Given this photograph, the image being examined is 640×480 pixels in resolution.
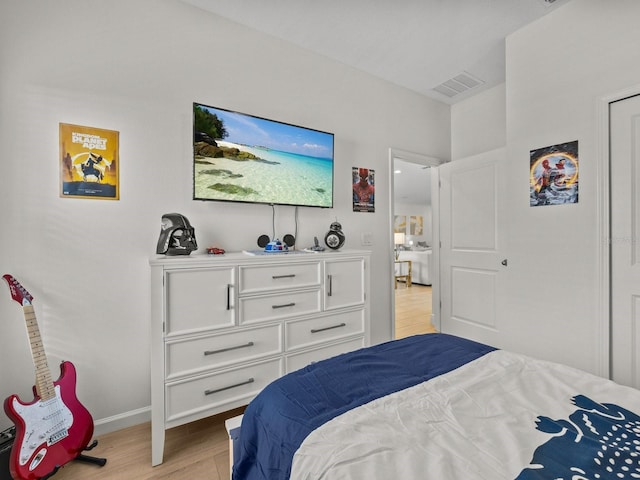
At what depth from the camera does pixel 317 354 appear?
2.08m

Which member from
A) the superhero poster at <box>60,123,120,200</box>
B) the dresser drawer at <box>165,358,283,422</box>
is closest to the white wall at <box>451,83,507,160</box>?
the dresser drawer at <box>165,358,283,422</box>

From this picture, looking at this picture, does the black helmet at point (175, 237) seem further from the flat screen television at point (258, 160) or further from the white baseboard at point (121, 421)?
the white baseboard at point (121, 421)

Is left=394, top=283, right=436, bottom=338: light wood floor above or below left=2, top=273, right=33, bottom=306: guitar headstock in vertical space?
below

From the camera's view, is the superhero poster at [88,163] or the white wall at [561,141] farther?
the white wall at [561,141]

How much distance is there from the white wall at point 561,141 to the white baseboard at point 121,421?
2841 millimetres

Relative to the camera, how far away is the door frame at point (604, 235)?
1957 millimetres

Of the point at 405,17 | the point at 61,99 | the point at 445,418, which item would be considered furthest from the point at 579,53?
the point at 61,99

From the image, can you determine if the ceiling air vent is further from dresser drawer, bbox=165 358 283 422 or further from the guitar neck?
the guitar neck

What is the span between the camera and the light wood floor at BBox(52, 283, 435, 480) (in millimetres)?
1502

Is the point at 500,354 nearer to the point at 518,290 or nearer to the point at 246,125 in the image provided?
the point at 518,290

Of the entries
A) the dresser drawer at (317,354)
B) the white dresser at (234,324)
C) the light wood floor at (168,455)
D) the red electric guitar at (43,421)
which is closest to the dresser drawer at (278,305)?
the white dresser at (234,324)

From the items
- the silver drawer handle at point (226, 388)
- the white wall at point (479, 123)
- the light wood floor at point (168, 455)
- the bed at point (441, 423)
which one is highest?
the white wall at point (479, 123)

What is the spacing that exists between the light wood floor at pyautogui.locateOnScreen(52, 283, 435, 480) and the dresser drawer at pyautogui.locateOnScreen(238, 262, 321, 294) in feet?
2.99

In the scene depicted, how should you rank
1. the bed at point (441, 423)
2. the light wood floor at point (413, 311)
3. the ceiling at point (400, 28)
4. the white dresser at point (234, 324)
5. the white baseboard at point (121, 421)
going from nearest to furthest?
the bed at point (441, 423)
the white dresser at point (234, 324)
the white baseboard at point (121, 421)
the ceiling at point (400, 28)
the light wood floor at point (413, 311)
